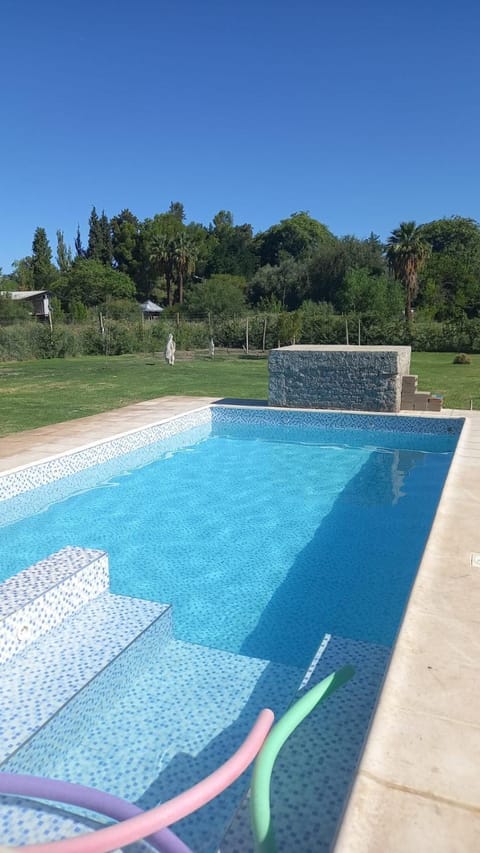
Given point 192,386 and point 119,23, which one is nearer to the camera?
point 192,386

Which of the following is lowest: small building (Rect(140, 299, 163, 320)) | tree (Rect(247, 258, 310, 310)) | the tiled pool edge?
the tiled pool edge

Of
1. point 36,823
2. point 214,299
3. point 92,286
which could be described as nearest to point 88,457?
point 36,823

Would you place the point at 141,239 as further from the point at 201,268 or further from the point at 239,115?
the point at 239,115

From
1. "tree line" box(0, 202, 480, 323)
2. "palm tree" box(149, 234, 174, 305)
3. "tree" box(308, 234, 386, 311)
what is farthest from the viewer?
"tree" box(308, 234, 386, 311)

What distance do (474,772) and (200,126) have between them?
31.6m

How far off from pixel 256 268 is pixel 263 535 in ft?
153

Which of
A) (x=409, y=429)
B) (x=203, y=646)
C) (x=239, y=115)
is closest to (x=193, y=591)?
(x=203, y=646)

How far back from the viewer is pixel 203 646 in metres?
3.46

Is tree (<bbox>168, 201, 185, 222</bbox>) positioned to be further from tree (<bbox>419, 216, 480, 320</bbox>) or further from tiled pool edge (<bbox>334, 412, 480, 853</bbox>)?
tiled pool edge (<bbox>334, 412, 480, 853</bbox>)

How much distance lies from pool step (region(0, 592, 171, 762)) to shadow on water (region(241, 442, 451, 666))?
0.81 metres

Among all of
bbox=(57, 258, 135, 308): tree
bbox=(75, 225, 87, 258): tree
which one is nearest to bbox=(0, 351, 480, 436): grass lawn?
bbox=(57, 258, 135, 308): tree

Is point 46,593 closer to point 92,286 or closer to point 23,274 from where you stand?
point 92,286

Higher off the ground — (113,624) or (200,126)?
(200,126)

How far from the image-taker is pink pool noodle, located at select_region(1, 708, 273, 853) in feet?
4.72
